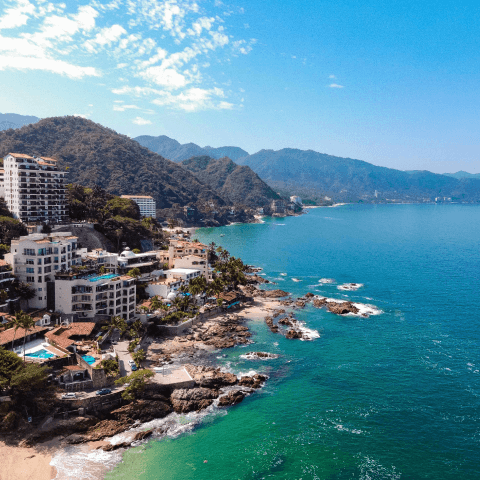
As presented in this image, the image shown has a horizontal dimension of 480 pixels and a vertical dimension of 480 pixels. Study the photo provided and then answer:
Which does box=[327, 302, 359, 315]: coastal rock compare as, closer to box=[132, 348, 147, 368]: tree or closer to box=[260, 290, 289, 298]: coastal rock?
box=[260, 290, 289, 298]: coastal rock

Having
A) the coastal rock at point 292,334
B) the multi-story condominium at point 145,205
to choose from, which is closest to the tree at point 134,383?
the coastal rock at point 292,334

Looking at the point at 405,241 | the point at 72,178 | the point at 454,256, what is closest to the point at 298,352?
the point at 454,256

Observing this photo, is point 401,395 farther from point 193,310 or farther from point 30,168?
point 30,168

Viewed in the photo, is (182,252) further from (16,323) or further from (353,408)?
(353,408)

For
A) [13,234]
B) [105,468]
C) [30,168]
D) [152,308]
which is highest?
[30,168]

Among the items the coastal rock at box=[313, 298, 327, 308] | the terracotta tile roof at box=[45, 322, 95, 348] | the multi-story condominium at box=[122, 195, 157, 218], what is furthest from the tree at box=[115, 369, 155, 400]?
the multi-story condominium at box=[122, 195, 157, 218]

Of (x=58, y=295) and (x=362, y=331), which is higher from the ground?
(x=58, y=295)

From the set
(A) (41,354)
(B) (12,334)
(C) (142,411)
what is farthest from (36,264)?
(C) (142,411)

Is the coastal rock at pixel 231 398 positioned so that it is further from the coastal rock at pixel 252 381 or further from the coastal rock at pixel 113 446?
the coastal rock at pixel 113 446

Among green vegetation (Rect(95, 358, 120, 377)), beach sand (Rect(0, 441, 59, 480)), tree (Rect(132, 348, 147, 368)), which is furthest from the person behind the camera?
tree (Rect(132, 348, 147, 368))
